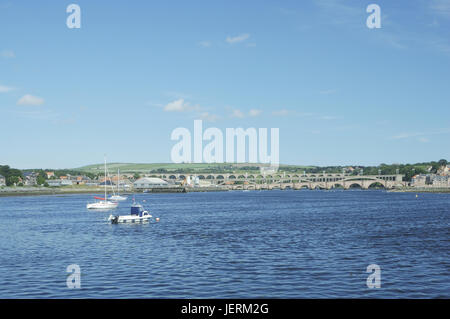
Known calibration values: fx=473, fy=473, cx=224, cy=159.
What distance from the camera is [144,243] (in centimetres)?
4472

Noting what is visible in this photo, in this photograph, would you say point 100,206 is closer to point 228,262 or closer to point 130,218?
point 130,218

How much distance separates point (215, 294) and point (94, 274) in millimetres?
9398

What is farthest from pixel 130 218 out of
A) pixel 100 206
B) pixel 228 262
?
pixel 100 206

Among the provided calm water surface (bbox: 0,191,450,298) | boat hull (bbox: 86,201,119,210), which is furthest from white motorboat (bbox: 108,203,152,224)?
boat hull (bbox: 86,201,119,210)

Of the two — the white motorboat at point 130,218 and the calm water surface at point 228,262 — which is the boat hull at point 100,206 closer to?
the white motorboat at point 130,218

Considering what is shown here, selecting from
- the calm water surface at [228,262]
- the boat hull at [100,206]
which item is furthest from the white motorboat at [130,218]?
the boat hull at [100,206]

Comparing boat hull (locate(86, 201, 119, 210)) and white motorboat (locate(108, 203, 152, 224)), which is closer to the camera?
white motorboat (locate(108, 203, 152, 224))

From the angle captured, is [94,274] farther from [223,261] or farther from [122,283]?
[223,261]

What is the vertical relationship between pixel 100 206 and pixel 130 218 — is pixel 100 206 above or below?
below

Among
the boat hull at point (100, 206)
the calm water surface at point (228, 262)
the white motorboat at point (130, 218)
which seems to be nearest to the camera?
the calm water surface at point (228, 262)

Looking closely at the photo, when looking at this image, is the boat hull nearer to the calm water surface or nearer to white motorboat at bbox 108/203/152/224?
white motorboat at bbox 108/203/152/224
